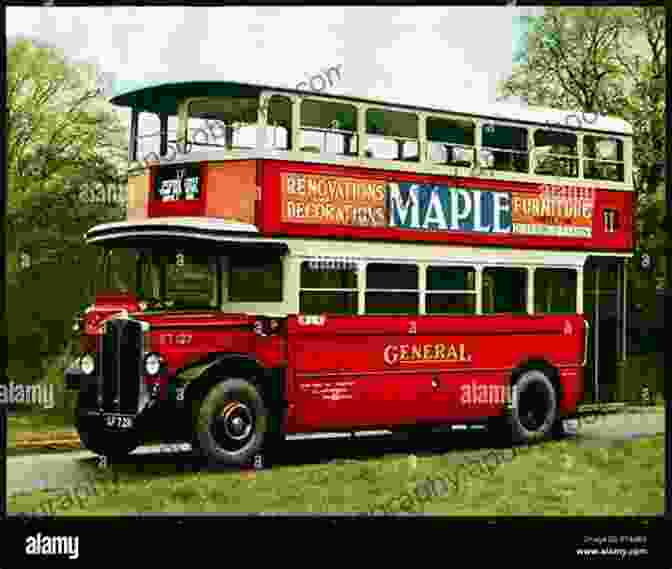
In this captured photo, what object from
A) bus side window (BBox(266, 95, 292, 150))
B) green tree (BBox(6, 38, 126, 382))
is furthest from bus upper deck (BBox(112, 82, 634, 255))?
green tree (BBox(6, 38, 126, 382))

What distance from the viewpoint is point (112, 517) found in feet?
34.4

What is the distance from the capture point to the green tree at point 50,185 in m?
21.5

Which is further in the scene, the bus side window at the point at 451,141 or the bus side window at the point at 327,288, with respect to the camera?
the bus side window at the point at 451,141

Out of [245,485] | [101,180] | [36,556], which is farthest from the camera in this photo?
[101,180]

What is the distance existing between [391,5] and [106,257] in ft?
14.6

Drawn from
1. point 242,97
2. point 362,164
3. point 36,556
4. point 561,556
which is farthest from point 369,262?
point 36,556

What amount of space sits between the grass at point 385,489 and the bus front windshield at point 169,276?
74.1 inches

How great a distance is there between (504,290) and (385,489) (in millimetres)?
4456

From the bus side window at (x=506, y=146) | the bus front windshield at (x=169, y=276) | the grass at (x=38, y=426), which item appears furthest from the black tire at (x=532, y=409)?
the grass at (x=38, y=426)

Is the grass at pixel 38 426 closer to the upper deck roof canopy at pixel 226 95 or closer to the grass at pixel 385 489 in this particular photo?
the grass at pixel 385 489

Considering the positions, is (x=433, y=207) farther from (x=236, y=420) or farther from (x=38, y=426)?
(x=38, y=426)

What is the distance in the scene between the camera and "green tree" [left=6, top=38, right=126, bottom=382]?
70.7ft

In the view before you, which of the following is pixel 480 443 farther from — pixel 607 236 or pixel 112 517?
Answer: pixel 112 517

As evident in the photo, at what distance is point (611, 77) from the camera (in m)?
19.8
